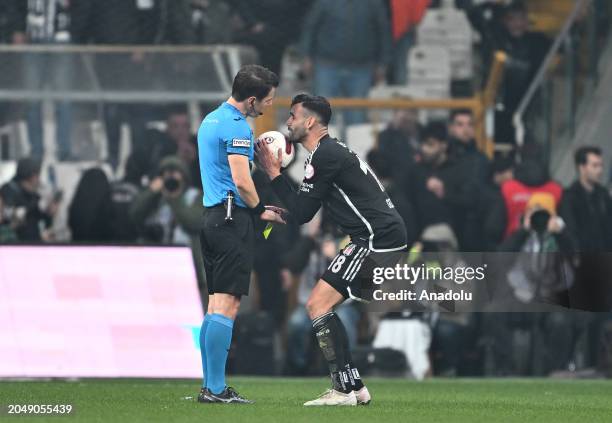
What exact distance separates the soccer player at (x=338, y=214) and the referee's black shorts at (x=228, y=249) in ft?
1.01

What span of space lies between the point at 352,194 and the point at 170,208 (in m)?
5.60

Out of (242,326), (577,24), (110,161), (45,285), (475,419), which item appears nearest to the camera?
(475,419)

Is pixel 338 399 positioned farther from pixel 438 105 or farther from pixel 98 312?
pixel 438 105

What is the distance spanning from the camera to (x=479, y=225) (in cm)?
1532

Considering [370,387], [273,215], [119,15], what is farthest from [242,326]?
[273,215]

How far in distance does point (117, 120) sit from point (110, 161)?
45cm

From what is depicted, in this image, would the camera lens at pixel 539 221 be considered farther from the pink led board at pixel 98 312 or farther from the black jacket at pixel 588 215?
the pink led board at pixel 98 312

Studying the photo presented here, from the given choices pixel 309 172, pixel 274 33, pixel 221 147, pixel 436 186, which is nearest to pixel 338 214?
pixel 309 172

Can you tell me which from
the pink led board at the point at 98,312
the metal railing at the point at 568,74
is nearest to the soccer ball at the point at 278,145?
the pink led board at the point at 98,312

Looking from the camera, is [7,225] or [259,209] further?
[7,225]

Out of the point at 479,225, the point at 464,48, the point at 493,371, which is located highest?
the point at 464,48

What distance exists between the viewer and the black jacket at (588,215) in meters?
15.0

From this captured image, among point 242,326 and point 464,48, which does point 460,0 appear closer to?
point 464,48

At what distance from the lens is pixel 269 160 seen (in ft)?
31.8
